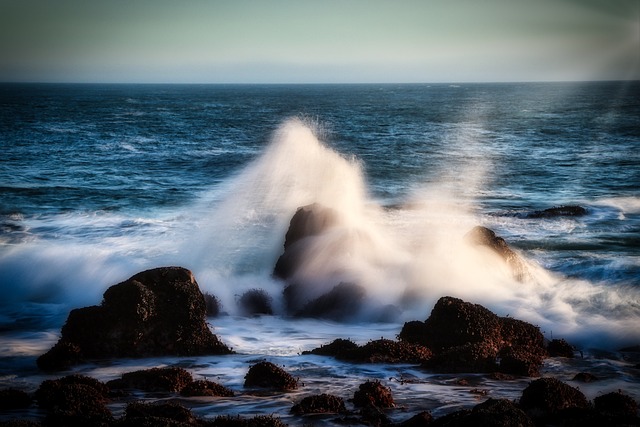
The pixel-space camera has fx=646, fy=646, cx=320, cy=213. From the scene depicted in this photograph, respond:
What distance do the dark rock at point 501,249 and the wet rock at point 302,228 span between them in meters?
3.97

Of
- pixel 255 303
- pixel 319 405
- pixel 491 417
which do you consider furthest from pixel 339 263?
pixel 491 417

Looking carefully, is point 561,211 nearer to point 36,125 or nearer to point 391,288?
point 391,288

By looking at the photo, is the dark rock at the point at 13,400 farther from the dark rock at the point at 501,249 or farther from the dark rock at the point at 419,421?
the dark rock at the point at 501,249

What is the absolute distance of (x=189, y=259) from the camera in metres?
20.2

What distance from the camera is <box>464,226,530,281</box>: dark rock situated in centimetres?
1697

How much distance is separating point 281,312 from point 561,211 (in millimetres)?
15914

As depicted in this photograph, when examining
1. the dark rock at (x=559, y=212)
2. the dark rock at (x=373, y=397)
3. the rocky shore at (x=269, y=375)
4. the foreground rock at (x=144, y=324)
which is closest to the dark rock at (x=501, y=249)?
the rocky shore at (x=269, y=375)

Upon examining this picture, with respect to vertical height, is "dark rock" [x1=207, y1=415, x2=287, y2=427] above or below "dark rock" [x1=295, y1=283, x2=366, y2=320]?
above

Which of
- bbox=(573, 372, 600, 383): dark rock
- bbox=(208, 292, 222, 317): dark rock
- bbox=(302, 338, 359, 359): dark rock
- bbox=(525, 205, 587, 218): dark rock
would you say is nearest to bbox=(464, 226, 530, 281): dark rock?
bbox=(573, 372, 600, 383): dark rock

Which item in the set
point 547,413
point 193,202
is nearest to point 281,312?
point 547,413

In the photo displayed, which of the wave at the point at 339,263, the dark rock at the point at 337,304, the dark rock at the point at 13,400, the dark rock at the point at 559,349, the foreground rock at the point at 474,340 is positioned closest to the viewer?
the dark rock at the point at 13,400

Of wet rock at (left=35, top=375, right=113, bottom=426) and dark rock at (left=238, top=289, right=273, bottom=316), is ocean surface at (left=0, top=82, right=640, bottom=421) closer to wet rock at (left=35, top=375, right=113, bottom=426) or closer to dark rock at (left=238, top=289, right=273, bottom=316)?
dark rock at (left=238, top=289, right=273, bottom=316)

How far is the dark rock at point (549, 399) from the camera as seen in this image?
816 centimetres

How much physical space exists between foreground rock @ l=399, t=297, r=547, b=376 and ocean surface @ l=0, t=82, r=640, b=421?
48 cm
